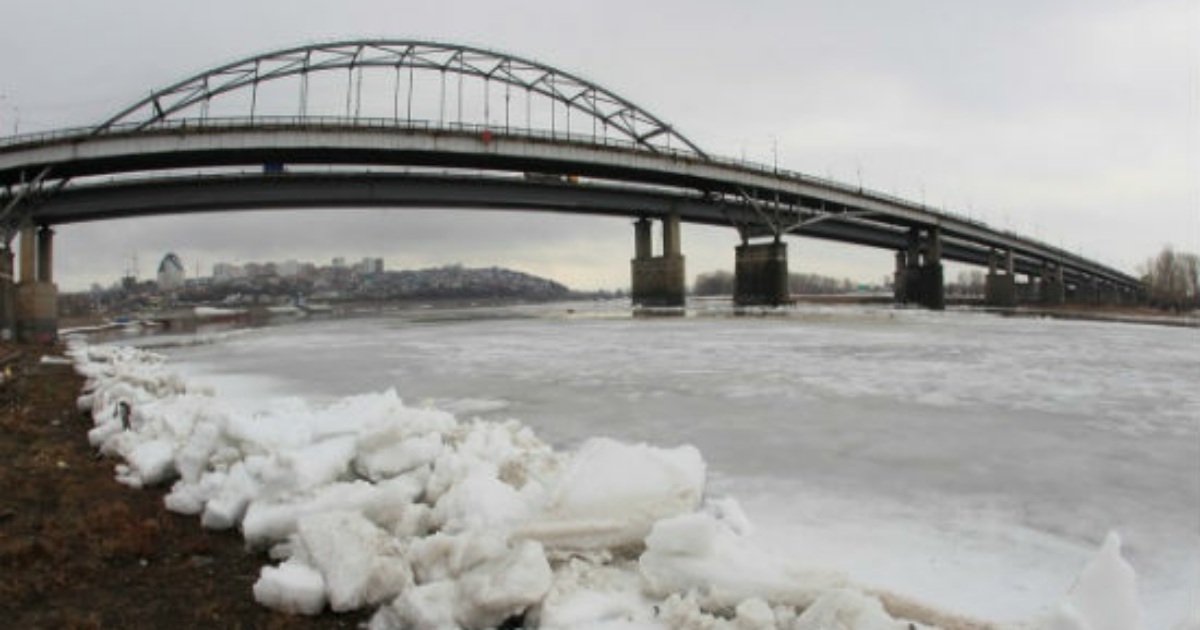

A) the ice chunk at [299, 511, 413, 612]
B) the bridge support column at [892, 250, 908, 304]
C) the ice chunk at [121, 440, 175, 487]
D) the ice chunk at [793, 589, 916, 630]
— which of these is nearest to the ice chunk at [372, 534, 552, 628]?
the ice chunk at [299, 511, 413, 612]

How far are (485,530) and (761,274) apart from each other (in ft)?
221

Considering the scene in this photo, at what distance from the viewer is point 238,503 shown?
4918 millimetres

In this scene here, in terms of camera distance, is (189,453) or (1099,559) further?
(189,453)

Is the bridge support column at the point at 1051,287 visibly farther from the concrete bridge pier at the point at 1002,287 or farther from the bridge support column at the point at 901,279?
the bridge support column at the point at 901,279

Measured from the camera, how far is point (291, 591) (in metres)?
3.60

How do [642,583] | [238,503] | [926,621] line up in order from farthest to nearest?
[238,503]
[642,583]
[926,621]

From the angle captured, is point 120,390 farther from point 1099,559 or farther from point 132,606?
point 1099,559

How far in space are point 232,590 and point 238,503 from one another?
3.77ft

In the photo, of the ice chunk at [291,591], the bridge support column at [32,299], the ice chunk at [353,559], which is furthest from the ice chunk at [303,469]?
the bridge support column at [32,299]

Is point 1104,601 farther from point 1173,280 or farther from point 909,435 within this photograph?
point 1173,280

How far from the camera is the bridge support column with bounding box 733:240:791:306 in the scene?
67.4 meters

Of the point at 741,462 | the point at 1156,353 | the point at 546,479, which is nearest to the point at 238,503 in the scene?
the point at 546,479

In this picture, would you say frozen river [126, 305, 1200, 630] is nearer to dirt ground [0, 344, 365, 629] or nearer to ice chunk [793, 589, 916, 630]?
ice chunk [793, 589, 916, 630]

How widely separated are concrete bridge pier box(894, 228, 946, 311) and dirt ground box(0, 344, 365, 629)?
87140 mm
